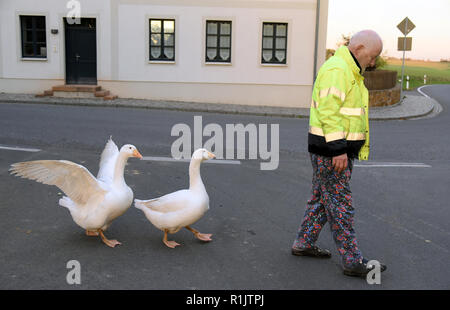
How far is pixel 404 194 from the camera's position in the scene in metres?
7.52

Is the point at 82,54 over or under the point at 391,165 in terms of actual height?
over

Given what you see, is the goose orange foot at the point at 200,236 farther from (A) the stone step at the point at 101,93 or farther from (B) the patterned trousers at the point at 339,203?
(A) the stone step at the point at 101,93

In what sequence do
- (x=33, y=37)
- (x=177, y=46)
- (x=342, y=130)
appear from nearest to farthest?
(x=342, y=130), (x=177, y=46), (x=33, y=37)

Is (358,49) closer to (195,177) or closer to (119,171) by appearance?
(195,177)

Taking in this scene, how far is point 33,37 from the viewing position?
2212 cm

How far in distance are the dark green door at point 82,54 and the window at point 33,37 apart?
3.20 feet

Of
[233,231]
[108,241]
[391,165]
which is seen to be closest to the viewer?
[108,241]

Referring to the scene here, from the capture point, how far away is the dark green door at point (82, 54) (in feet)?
73.0

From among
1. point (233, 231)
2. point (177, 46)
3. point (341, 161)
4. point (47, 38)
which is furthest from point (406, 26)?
point (341, 161)

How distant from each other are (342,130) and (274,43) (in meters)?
18.3

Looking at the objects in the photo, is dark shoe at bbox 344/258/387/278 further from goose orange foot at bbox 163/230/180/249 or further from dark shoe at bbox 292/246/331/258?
goose orange foot at bbox 163/230/180/249

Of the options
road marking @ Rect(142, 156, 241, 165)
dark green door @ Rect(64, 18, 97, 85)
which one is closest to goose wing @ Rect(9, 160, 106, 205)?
road marking @ Rect(142, 156, 241, 165)

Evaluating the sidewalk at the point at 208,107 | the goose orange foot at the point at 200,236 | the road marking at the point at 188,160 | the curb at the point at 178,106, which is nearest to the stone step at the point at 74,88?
the sidewalk at the point at 208,107

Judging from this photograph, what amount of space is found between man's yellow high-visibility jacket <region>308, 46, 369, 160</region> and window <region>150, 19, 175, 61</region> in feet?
59.9
